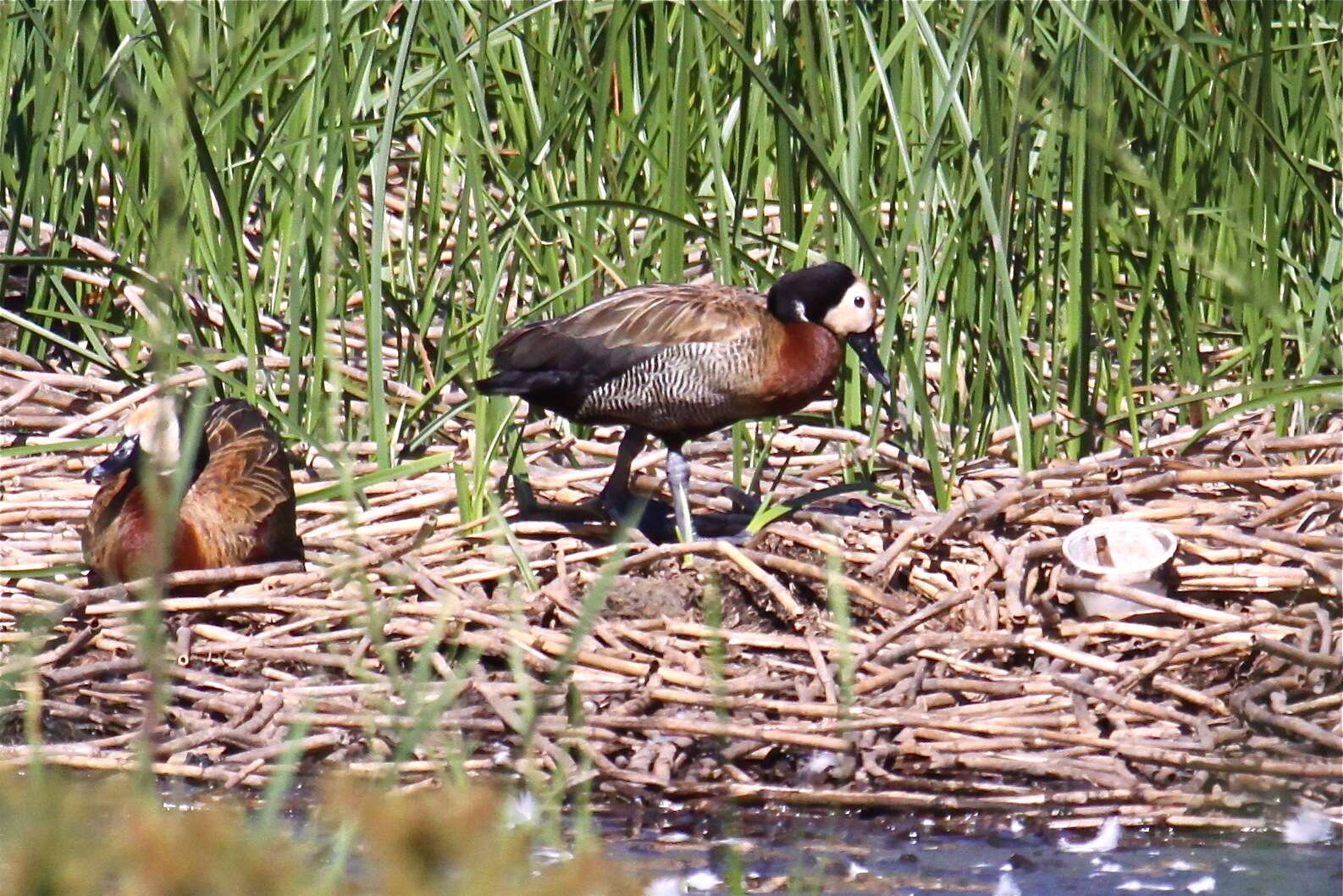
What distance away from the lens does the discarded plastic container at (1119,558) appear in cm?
434

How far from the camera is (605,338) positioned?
505 centimetres

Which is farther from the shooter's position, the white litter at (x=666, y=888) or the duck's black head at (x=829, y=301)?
the duck's black head at (x=829, y=301)

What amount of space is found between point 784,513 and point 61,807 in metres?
3.33

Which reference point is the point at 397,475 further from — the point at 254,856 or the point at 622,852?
the point at 254,856

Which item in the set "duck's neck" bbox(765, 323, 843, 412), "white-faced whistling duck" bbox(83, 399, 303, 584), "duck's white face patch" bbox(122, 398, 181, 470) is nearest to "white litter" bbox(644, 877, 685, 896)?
"duck's white face patch" bbox(122, 398, 181, 470)

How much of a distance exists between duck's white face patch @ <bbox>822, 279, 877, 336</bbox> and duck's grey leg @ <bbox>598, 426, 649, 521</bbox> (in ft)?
1.91

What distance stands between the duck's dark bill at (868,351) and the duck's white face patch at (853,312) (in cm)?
3

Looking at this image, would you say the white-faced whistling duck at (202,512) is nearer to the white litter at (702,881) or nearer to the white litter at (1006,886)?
the white litter at (702,881)

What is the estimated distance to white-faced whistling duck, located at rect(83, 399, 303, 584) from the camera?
184 inches

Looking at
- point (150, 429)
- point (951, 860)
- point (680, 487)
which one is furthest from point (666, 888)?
point (150, 429)

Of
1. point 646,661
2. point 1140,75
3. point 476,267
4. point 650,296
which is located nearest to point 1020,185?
point 1140,75

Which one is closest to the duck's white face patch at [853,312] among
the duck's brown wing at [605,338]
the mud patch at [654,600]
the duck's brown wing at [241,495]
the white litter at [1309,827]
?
the duck's brown wing at [605,338]

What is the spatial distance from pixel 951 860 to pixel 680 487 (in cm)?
180

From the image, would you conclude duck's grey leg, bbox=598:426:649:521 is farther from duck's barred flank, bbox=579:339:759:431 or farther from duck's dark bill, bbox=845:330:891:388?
duck's dark bill, bbox=845:330:891:388
